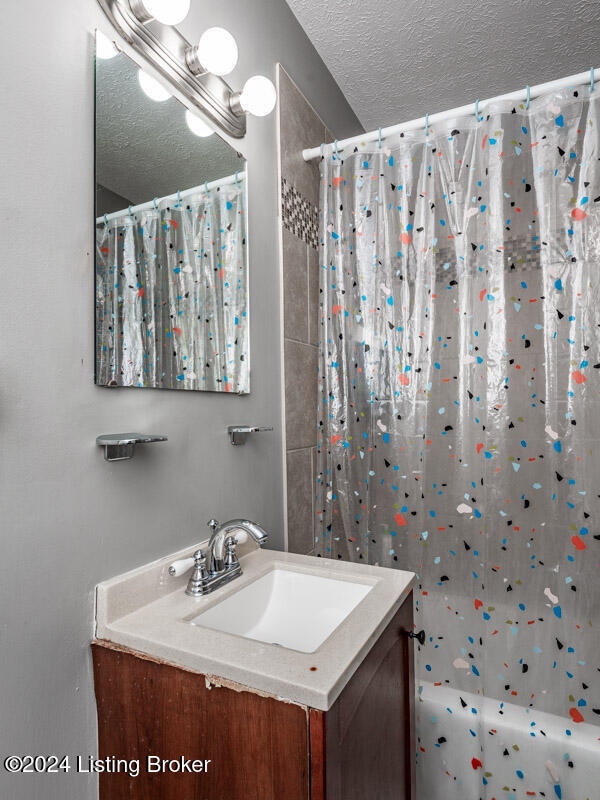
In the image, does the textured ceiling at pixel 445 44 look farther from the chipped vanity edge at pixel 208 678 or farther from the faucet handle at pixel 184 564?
the chipped vanity edge at pixel 208 678

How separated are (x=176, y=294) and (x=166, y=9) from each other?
57 cm

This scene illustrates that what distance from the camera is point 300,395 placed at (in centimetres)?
171

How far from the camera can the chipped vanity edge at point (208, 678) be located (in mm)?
699

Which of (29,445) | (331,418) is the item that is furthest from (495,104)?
(29,445)

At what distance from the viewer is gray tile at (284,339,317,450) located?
1623mm

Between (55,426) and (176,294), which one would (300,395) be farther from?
(55,426)

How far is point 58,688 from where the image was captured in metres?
0.80

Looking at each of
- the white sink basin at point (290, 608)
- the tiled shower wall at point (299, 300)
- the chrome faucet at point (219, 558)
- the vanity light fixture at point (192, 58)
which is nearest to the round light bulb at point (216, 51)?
the vanity light fixture at point (192, 58)

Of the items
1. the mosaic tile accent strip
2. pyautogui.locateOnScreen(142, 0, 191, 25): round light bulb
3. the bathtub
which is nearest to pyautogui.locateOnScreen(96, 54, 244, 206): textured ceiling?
pyautogui.locateOnScreen(142, 0, 191, 25): round light bulb

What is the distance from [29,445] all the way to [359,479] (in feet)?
3.82

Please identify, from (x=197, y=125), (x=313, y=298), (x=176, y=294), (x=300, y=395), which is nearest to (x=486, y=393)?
(x=300, y=395)

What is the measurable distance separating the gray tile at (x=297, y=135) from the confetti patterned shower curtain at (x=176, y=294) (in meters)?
0.39

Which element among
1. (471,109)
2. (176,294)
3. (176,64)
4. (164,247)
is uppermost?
(471,109)

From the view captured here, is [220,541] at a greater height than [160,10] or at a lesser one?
lesser
